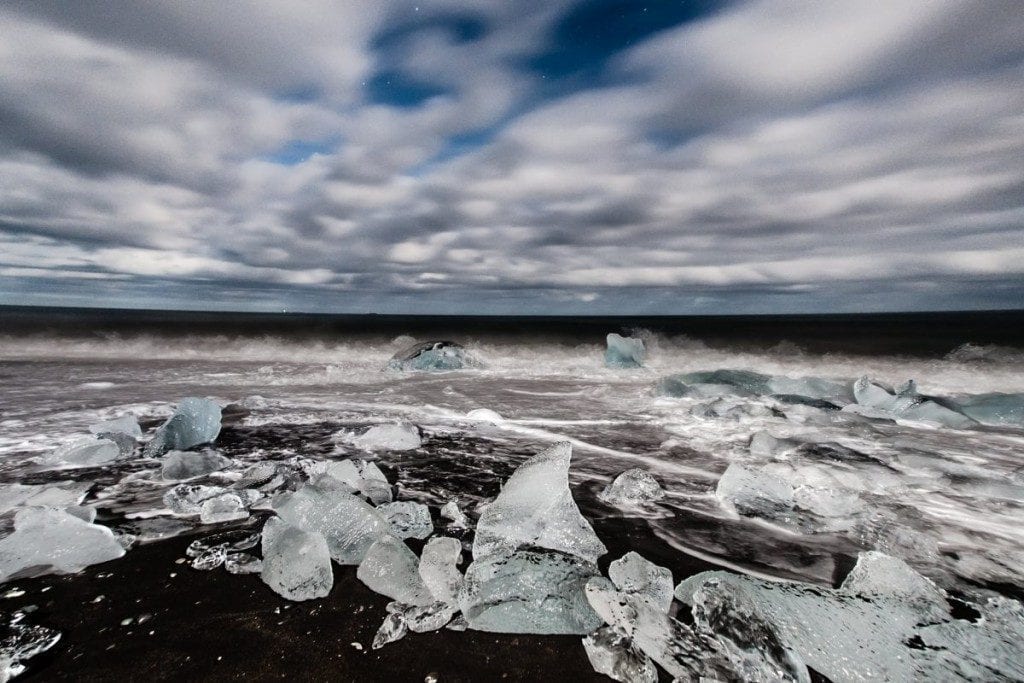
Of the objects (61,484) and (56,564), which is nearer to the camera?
(56,564)

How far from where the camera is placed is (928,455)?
408 cm

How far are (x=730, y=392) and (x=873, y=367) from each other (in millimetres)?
9345

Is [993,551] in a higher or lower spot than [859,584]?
lower

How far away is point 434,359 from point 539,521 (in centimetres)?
895

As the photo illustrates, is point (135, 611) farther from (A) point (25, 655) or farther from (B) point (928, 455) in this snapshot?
(B) point (928, 455)

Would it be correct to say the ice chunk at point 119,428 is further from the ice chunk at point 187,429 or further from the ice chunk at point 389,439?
the ice chunk at point 389,439

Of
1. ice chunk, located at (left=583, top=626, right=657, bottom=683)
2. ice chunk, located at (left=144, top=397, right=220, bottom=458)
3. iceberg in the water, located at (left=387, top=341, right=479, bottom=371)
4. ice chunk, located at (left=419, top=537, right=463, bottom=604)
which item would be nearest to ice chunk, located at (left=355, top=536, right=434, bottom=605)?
ice chunk, located at (left=419, top=537, right=463, bottom=604)

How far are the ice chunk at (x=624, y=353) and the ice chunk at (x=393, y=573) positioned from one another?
10.1 meters

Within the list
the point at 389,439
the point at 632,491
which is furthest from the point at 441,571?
the point at 389,439

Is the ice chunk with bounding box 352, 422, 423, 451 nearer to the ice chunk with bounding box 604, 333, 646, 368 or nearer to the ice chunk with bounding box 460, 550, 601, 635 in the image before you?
the ice chunk with bounding box 460, 550, 601, 635

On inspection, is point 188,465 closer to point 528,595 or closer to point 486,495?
point 486,495

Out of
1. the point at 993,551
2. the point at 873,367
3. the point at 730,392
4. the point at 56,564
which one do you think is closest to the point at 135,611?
the point at 56,564

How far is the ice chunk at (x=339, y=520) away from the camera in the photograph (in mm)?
2117

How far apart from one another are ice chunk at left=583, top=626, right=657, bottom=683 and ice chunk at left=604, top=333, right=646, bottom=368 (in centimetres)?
1021
